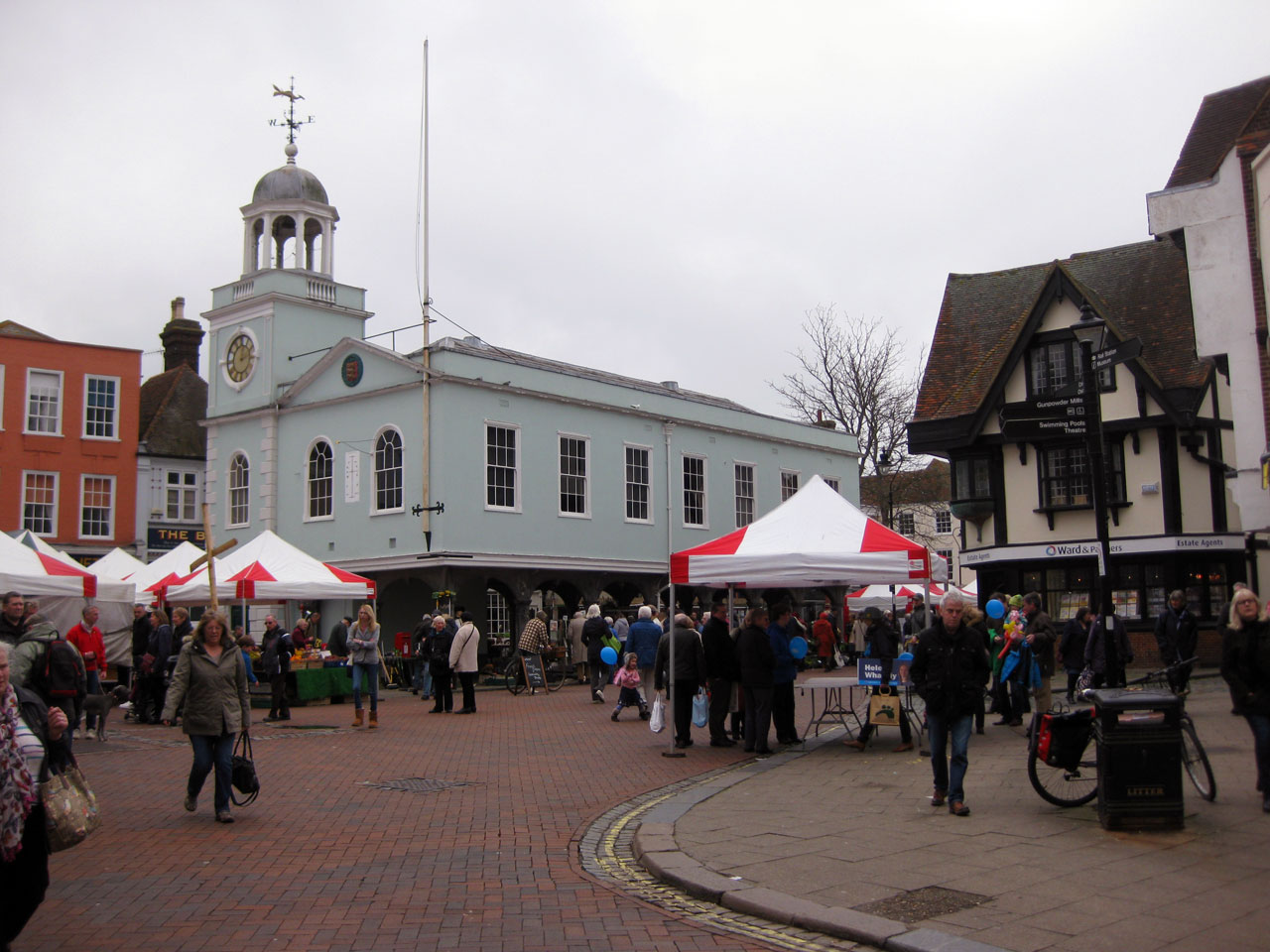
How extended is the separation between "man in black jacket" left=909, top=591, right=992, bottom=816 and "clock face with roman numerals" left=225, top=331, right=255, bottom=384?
29249 millimetres

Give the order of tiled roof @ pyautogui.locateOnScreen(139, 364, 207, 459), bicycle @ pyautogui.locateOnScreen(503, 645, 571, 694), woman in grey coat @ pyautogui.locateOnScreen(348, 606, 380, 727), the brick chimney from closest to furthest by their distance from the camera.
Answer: woman in grey coat @ pyautogui.locateOnScreen(348, 606, 380, 727) → bicycle @ pyautogui.locateOnScreen(503, 645, 571, 694) → tiled roof @ pyautogui.locateOnScreen(139, 364, 207, 459) → the brick chimney

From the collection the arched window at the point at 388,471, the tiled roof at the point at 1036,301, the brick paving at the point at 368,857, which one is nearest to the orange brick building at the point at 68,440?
the arched window at the point at 388,471

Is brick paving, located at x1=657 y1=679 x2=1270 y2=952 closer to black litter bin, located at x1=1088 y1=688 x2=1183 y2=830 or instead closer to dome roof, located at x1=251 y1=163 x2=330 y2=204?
black litter bin, located at x1=1088 y1=688 x2=1183 y2=830

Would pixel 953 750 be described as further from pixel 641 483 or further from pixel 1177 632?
pixel 641 483

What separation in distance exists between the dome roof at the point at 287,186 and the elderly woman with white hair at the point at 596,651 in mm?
18386

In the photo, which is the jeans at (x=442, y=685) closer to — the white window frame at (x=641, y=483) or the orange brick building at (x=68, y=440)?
the white window frame at (x=641, y=483)

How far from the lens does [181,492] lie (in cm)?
4106

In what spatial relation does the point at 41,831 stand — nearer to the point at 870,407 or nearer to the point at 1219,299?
the point at 1219,299

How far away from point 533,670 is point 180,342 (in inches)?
1192

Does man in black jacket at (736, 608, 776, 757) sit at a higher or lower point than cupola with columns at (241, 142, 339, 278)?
lower

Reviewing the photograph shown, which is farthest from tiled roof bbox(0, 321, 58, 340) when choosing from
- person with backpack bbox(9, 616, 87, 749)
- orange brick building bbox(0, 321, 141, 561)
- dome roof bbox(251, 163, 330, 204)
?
person with backpack bbox(9, 616, 87, 749)

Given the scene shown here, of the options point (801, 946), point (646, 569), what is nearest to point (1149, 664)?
point (646, 569)

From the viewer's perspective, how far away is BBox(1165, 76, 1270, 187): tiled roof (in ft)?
58.4

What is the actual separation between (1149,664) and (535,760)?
59.1 feet
